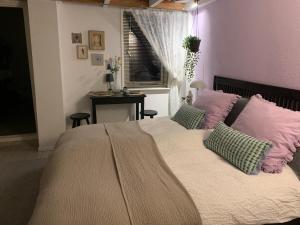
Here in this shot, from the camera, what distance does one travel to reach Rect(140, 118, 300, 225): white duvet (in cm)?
143

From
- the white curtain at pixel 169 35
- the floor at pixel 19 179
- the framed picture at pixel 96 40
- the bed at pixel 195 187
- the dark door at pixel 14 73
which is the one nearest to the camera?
the bed at pixel 195 187

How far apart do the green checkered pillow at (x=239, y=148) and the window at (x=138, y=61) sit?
2.66m

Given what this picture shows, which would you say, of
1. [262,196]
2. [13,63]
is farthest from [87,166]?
[13,63]

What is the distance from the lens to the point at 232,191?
1546 millimetres

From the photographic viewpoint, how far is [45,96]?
376cm

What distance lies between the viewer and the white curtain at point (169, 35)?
13.9 ft

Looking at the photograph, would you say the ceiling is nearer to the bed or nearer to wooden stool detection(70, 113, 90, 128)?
wooden stool detection(70, 113, 90, 128)

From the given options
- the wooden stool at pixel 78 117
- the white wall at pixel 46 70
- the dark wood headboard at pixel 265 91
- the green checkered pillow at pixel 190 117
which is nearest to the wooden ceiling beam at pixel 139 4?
the white wall at pixel 46 70

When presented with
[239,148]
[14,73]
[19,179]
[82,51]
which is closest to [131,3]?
[82,51]

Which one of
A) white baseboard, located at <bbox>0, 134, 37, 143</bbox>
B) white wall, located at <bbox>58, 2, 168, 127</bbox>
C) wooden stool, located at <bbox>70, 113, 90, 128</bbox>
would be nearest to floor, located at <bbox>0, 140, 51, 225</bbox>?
white baseboard, located at <bbox>0, 134, 37, 143</bbox>

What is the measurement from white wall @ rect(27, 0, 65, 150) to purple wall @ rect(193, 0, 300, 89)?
2212 mm

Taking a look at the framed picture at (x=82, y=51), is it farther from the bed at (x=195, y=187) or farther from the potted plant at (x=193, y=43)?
the bed at (x=195, y=187)

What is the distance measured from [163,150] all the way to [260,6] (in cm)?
181

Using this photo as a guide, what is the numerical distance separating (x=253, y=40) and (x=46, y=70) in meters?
2.78
